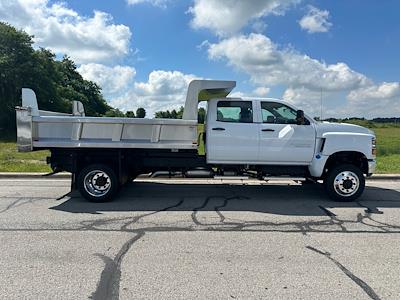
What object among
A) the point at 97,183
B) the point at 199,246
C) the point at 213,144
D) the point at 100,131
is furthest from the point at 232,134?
the point at 199,246

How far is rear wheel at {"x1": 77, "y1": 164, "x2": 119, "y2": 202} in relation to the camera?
7.85 meters

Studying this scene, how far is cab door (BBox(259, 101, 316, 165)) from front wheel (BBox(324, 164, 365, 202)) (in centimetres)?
63

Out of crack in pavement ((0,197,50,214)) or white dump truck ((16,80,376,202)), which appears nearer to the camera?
crack in pavement ((0,197,50,214))

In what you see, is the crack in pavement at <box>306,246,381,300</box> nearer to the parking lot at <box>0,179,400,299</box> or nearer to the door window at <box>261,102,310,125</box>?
the parking lot at <box>0,179,400,299</box>

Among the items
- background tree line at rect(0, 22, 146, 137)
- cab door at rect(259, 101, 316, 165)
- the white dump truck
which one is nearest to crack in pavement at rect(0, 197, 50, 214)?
the white dump truck

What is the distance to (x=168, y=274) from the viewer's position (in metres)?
4.26

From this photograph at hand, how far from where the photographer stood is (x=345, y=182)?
26.2 feet

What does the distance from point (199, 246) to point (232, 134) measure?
330cm

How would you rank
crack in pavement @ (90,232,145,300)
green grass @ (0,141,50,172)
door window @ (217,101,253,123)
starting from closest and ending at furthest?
crack in pavement @ (90,232,145,300) < door window @ (217,101,253,123) < green grass @ (0,141,50,172)

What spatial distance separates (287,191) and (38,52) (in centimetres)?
4369

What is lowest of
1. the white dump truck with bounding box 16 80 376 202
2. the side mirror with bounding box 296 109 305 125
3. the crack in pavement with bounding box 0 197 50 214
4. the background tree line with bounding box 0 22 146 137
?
the crack in pavement with bounding box 0 197 50 214

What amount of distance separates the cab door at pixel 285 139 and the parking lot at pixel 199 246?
2.99 ft

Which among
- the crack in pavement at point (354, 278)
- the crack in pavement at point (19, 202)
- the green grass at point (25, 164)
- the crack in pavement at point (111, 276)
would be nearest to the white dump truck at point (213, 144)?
the crack in pavement at point (19, 202)

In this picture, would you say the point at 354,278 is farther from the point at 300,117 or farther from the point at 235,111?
the point at 235,111
